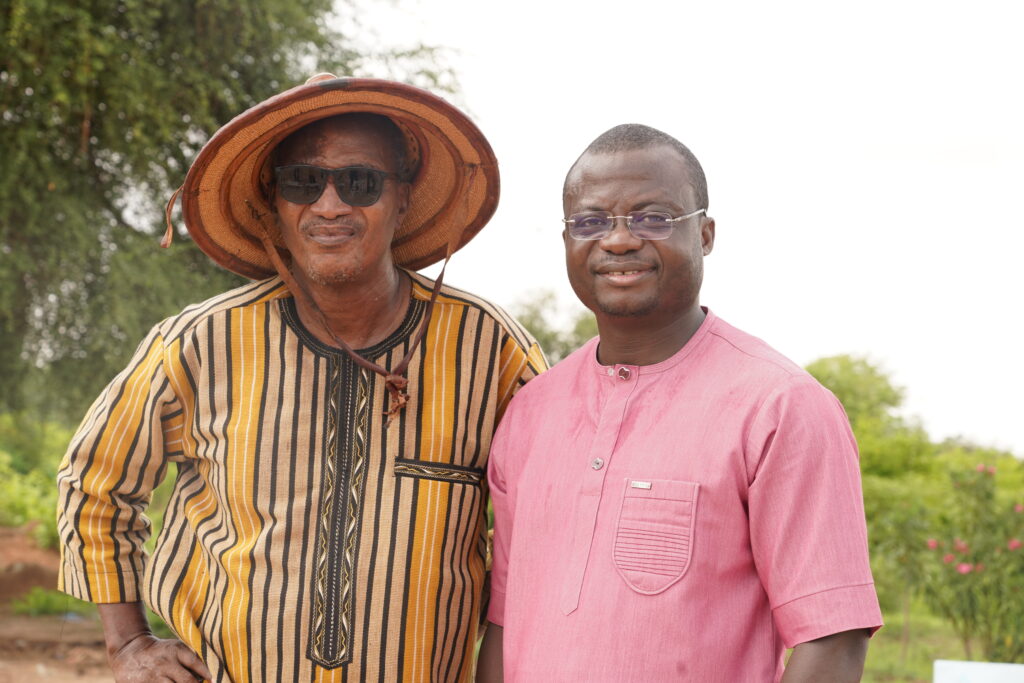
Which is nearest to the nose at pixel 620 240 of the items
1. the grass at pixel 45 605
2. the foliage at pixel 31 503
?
the grass at pixel 45 605

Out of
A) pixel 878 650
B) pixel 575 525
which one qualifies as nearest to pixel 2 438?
pixel 878 650

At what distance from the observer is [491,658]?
262 centimetres

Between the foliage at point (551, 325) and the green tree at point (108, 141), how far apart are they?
4.09 meters

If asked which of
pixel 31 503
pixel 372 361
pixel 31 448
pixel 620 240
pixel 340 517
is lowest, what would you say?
pixel 31 503

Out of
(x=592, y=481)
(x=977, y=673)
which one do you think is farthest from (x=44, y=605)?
(x=592, y=481)

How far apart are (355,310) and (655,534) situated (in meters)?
1.14

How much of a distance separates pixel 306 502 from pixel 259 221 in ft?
2.84

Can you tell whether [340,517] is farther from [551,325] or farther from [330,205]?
[551,325]

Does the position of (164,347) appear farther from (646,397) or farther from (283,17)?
(283,17)

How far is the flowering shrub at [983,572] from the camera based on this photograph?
737cm

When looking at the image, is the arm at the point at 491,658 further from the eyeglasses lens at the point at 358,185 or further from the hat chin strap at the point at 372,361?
the eyeglasses lens at the point at 358,185

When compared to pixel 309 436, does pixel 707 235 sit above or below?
above

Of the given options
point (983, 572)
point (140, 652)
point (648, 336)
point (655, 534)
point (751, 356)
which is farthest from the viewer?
point (983, 572)

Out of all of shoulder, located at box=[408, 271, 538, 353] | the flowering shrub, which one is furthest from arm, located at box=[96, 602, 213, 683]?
the flowering shrub
